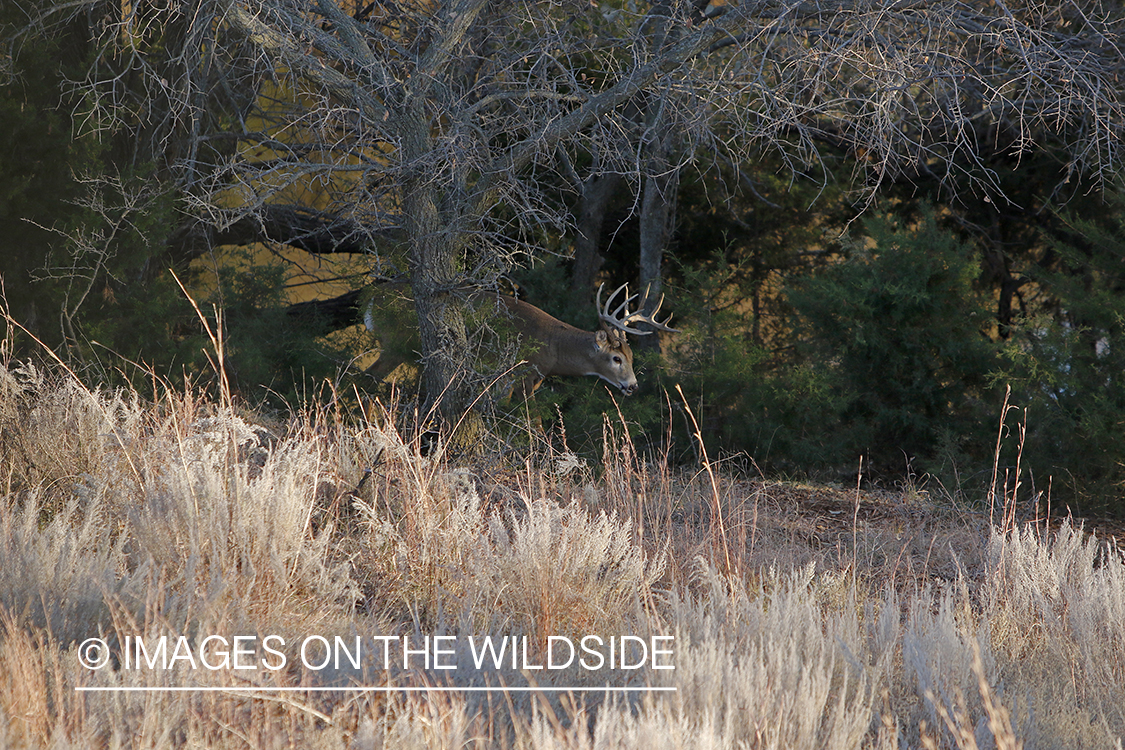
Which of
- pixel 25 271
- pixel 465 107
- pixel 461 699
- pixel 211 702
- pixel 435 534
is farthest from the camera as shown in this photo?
pixel 25 271

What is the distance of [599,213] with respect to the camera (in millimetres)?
12141

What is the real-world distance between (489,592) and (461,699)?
42.9 inches

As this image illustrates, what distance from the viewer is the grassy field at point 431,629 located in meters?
2.61

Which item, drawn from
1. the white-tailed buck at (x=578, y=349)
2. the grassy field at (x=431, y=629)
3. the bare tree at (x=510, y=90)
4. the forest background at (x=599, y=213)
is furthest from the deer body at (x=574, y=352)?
the grassy field at (x=431, y=629)

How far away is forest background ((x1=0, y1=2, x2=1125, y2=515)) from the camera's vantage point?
6934 mm

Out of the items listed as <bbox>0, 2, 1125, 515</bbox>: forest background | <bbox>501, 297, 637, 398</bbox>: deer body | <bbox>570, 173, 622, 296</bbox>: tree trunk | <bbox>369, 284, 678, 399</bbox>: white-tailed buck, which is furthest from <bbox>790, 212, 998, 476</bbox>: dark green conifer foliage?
<bbox>570, 173, 622, 296</bbox>: tree trunk

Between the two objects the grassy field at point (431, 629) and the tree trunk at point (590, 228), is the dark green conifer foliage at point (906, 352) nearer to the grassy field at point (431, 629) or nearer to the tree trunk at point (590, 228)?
the tree trunk at point (590, 228)

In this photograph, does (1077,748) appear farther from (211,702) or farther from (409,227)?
(409,227)

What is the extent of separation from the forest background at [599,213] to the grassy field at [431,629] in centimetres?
245

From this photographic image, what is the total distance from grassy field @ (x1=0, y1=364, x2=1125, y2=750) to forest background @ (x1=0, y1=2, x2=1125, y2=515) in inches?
96.6

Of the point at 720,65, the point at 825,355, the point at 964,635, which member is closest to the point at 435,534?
the point at 964,635

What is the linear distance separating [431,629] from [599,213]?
898cm

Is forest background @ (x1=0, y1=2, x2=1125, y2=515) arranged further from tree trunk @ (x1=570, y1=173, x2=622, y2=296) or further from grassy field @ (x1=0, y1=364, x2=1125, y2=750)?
grassy field @ (x1=0, y1=364, x2=1125, y2=750)

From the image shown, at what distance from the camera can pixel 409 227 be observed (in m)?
7.36
